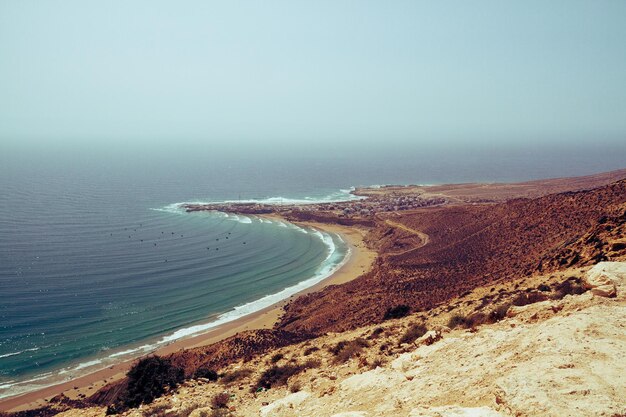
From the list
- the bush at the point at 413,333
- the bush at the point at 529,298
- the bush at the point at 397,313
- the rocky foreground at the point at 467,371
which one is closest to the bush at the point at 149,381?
the rocky foreground at the point at 467,371

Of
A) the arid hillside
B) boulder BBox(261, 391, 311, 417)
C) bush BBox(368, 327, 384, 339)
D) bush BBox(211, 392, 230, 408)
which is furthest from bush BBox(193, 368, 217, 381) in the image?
the arid hillside

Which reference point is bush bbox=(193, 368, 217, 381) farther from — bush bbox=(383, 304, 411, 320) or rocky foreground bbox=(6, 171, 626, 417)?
bush bbox=(383, 304, 411, 320)

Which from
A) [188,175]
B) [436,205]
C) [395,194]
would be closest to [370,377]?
[436,205]

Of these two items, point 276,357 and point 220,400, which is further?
point 276,357

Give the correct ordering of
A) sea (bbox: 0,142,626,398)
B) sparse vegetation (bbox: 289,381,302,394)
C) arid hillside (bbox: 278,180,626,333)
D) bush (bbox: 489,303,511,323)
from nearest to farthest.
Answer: sparse vegetation (bbox: 289,381,302,394) → bush (bbox: 489,303,511,323) → arid hillside (bbox: 278,180,626,333) → sea (bbox: 0,142,626,398)

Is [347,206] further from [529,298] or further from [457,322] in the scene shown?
[529,298]

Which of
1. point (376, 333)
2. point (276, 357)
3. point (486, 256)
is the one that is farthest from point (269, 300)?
point (376, 333)

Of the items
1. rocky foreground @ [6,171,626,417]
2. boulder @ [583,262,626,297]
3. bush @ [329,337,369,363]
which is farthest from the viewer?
bush @ [329,337,369,363]
